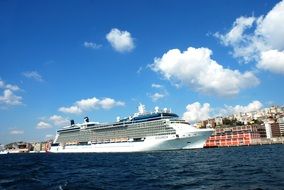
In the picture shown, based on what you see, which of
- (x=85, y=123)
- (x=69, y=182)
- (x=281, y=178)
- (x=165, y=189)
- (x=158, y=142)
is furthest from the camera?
(x=85, y=123)

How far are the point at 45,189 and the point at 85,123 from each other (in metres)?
129

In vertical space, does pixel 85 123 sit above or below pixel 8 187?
above

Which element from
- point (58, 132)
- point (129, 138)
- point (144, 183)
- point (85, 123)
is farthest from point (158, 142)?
point (144, 183)

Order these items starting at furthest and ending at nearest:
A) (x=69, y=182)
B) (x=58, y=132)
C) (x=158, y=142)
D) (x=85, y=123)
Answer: (x=58, y=132)
(x=85, y=123)
(x=158, y=142)
(x=69, y=182)

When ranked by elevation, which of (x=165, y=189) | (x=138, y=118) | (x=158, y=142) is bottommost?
(x=165, y=189)

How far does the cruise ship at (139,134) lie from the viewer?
4564 inches

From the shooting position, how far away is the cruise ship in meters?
116

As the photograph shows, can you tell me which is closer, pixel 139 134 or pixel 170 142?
pixel 170 142

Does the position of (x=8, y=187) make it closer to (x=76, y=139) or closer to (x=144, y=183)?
(x=144, y=183)

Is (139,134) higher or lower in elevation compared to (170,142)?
higher

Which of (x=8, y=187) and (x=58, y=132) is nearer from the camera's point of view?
(x=8, y=187)

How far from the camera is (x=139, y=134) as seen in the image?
421 feet

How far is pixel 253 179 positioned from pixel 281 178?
208cm

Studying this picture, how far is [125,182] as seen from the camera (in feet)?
114
